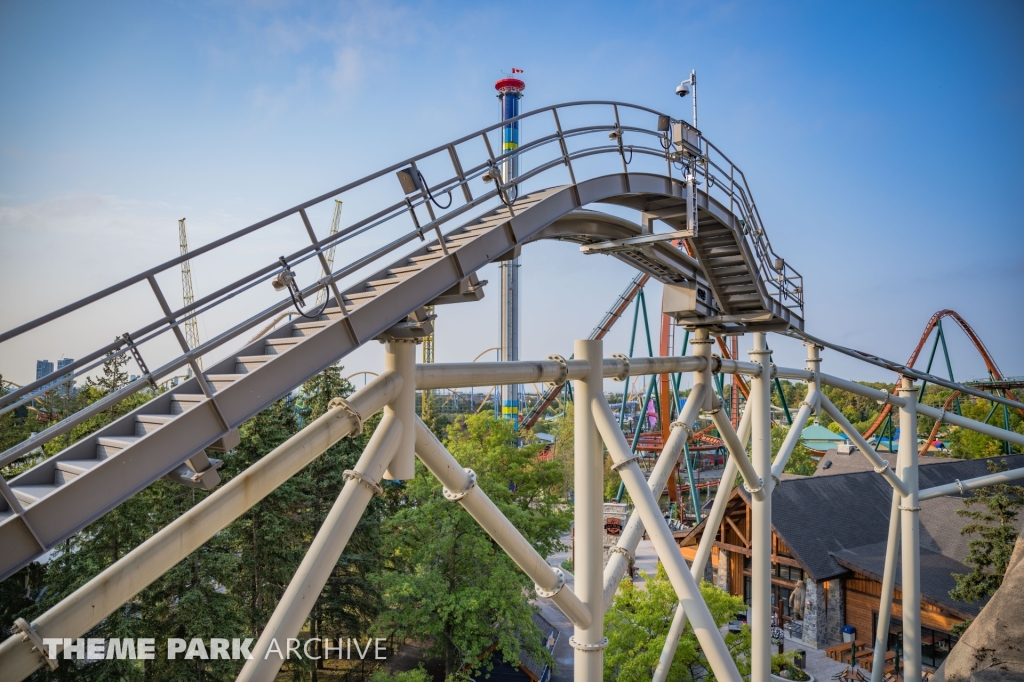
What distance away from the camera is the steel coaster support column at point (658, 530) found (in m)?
7.63

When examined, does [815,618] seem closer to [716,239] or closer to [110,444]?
[716,239]

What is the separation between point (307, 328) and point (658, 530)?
15.5 feet

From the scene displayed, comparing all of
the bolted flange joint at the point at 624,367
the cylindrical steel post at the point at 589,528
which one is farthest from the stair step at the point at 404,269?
the bolted flange joint at the point at 624,367

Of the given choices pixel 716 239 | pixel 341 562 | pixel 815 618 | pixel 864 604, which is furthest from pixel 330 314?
pixel 864 604

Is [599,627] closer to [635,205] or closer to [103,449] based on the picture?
[635,205]

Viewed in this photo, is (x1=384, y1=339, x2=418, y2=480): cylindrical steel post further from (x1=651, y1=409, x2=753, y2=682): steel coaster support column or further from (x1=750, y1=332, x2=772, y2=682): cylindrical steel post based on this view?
(x1=750, y1=332, x2=772, y2=682): cylindrical steel post

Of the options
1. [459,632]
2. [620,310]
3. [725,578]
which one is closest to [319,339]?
[459,632]

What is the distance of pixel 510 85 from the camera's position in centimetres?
5191

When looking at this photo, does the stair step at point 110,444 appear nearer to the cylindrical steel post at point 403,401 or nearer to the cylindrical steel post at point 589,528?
the cylindrical steel post at point 403,401

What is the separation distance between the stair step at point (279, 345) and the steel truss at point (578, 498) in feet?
2.32

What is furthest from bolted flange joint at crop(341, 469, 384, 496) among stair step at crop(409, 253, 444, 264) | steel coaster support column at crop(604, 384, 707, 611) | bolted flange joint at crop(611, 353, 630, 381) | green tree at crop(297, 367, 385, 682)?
green tree at crop(297, 367, 385, 682)

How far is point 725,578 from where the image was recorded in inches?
1021

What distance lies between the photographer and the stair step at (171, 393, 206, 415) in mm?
4035

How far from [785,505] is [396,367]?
2160 cm
